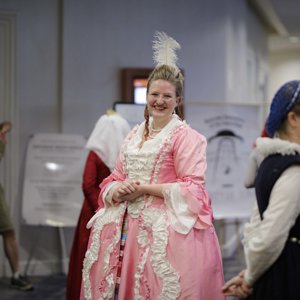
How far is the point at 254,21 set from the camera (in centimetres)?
661

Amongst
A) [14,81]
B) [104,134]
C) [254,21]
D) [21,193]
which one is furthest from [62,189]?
[254,21]

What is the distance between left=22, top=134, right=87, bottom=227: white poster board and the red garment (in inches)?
48.7

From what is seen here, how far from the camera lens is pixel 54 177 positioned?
452 centimetres

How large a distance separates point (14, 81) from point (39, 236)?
49.7 inches

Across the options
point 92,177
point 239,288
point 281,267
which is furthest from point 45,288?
point 281,267

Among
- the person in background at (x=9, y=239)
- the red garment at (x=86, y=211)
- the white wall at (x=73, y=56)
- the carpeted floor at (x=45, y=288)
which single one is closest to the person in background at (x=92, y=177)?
the red garment at (x=86, y=211)

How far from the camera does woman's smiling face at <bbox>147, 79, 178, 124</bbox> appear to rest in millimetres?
2238

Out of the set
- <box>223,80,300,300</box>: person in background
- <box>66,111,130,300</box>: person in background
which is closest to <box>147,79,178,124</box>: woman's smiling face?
<box>223,80,300,300</box>: person in background

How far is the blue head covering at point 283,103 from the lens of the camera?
1.54 metres

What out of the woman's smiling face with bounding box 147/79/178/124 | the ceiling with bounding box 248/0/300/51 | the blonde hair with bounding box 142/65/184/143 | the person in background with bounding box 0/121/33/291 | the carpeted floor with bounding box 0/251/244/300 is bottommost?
the carpeted floor with bounding box 0/251/244/300

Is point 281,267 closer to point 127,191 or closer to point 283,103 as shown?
point 283,103

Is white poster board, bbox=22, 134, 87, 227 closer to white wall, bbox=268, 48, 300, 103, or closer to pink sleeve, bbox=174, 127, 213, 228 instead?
pink sleeve, bbox=174, 127, 213, 228

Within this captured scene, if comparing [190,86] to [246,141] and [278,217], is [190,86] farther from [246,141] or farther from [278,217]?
[278,217]

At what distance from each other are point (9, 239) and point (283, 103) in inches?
122
